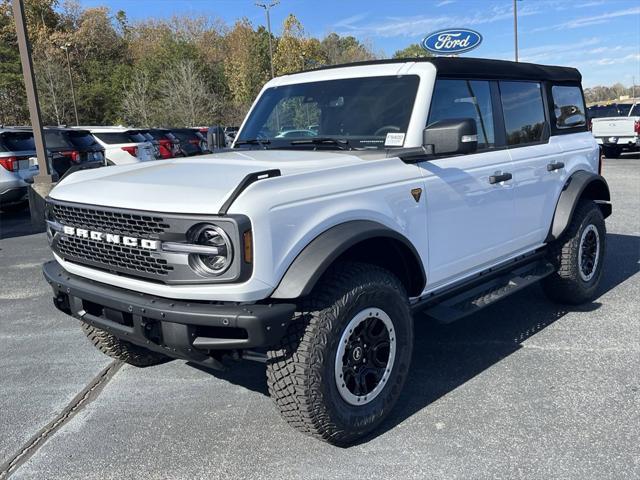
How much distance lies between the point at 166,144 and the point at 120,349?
1524cm

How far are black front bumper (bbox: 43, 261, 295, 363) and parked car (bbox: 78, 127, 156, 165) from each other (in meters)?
11.7

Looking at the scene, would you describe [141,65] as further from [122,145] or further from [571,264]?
[571,264]

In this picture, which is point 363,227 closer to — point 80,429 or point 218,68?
point 80,429

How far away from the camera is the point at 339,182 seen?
2.86 m

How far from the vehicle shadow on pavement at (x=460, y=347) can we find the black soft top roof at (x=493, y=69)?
192 centimetres

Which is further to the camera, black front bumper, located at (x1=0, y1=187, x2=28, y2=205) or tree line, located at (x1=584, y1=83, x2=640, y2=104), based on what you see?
tree line, located at (x1=584, y1=83, x2=640, y2=104)

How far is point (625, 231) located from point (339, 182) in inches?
255

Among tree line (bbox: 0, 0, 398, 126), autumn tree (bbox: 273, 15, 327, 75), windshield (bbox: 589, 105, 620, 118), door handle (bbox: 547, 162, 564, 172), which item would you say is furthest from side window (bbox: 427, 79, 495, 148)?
autumn tree (bbox: 273, 15, 327, 75)

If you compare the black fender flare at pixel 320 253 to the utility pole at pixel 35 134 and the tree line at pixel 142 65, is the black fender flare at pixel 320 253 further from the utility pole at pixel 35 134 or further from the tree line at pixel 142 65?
the tree line at pixel 142 65

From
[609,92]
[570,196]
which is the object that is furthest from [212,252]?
[609,92]

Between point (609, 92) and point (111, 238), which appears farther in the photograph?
point (609, 92)

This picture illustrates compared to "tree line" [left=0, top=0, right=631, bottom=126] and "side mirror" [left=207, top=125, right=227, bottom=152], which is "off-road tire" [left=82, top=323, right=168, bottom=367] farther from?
"tree line" [left=0, top=0, right=631, bottom=126]

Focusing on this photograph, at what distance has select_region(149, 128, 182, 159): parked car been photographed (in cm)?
1781

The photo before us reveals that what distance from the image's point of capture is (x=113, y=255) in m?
2.88
